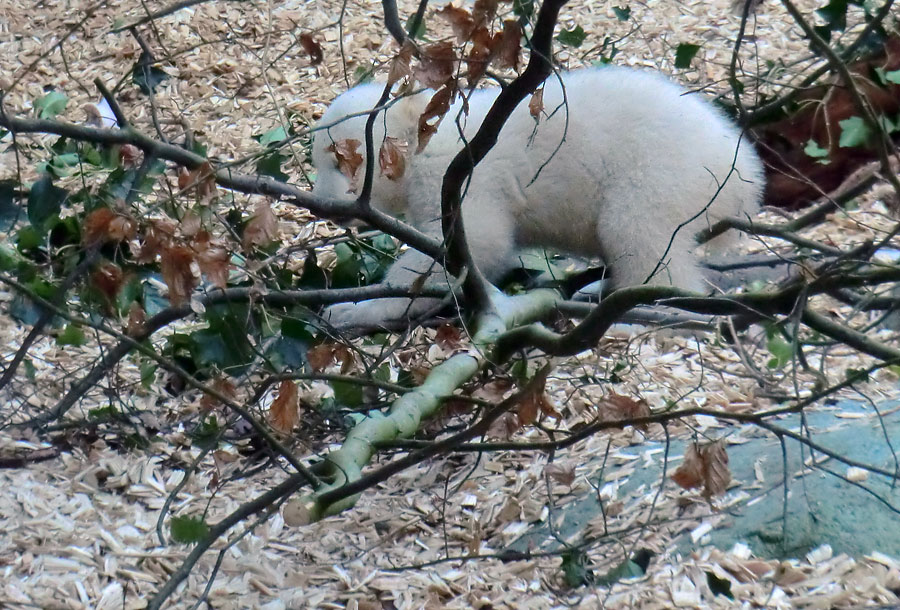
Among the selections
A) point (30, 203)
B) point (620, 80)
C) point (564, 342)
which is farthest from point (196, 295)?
point (620, 80)

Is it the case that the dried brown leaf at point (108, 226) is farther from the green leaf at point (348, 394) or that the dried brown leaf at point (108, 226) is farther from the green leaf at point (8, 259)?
the green leaf at point (348, 394)

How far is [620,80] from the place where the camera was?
3.92 m

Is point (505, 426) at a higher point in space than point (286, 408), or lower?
lower

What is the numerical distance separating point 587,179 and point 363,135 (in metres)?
1.01

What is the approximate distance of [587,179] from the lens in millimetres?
3773

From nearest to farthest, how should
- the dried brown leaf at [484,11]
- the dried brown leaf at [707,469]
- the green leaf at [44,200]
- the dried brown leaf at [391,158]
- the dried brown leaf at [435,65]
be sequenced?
the dried brown leaf at [484,11]
the dried brown leaf at [435,65]
the dried brown leaf at [707,469]
the dried brown leaf at [391,158]
the green leaf at [44,200]

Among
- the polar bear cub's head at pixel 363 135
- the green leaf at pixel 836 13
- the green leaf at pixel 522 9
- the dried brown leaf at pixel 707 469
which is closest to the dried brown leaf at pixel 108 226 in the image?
the green leaf at pixel 522 9

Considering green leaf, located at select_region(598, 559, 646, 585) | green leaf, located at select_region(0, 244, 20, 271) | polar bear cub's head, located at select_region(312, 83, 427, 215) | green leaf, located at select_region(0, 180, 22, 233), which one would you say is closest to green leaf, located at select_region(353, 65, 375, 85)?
polar bear cub's head, located at select_region(312, 83, 427, 215)

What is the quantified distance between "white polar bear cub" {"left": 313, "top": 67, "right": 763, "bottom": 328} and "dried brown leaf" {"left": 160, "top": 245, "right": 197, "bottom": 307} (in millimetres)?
1703

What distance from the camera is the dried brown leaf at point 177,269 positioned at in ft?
6.45

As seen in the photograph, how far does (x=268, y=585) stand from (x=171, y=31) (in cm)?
499

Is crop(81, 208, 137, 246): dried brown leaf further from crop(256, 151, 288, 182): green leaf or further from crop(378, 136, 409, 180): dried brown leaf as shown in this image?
crop(256, 151, 288, 182): green leaf

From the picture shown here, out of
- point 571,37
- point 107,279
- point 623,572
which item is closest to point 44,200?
point 107,279

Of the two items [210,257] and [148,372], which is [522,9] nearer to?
[210,257]
